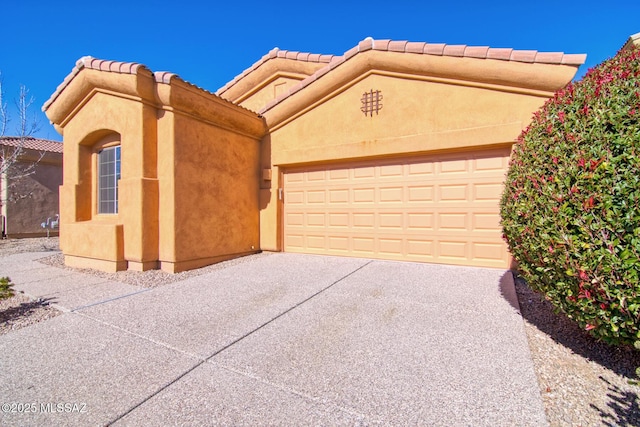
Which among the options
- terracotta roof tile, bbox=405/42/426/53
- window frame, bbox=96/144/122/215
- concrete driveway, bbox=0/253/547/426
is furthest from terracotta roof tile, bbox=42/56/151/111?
terracotta roof tile, bbox=405/42/426/53

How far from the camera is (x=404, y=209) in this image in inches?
246

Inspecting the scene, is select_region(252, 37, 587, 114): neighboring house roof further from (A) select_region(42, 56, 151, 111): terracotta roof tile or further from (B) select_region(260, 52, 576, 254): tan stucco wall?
(A) select_region(42, 56, 151, 111): terracotta roof tile

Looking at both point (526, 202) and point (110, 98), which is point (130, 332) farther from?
point (110, 98)

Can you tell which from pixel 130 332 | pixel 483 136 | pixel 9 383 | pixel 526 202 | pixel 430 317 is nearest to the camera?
pixel 9 383

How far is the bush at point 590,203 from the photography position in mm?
2066

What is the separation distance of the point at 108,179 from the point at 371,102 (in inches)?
250

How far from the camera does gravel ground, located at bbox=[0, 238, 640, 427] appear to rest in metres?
1.99

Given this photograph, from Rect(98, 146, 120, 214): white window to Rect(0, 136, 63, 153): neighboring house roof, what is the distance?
8.00 m

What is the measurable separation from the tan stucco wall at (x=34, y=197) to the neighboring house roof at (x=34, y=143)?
1.34 feet

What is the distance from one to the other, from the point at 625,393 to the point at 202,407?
314 centimetres

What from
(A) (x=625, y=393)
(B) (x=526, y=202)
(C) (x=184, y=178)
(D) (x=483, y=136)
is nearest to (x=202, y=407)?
(A) (x=625, y=393)

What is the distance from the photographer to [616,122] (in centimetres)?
224

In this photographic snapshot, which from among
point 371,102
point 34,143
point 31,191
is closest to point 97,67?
point 371,102

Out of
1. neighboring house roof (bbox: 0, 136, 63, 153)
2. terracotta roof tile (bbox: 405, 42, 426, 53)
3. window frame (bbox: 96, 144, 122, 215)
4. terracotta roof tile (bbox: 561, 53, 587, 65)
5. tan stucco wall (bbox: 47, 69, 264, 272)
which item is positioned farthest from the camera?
neighboring house roof (bbox: 0, 136, 63, 153)
